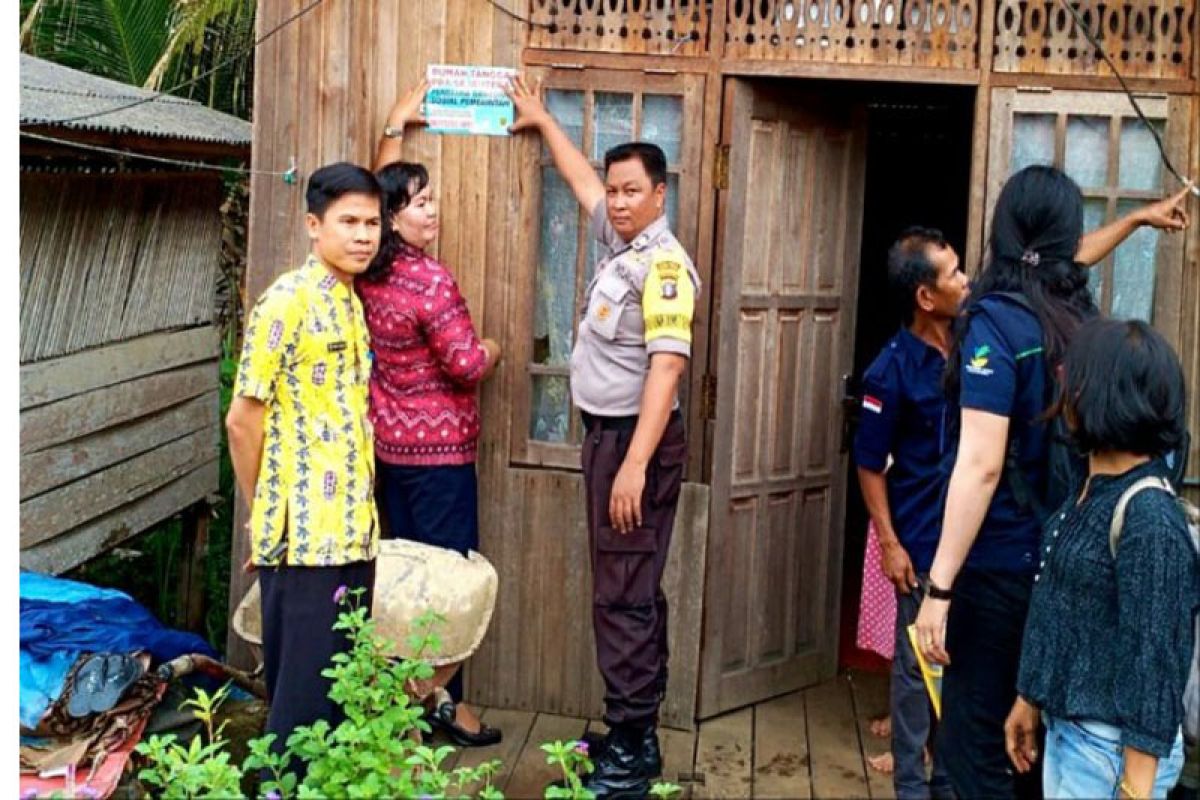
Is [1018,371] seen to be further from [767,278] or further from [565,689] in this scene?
[565,689]

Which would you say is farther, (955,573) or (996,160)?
(996,160)

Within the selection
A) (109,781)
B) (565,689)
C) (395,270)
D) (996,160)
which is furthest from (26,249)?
(996,160)

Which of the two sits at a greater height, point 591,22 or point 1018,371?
point 591,22

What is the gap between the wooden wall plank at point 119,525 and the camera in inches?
249

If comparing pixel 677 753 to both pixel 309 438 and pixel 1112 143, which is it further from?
pixel 1112 143

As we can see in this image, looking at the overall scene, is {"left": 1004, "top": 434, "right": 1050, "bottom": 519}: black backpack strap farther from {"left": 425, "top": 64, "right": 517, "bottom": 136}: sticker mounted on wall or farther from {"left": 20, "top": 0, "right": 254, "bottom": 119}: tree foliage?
{"left": 20, "top": 0, "right": 254, "bottom": 119}: tree foliage

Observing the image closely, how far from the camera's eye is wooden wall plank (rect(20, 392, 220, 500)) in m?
6.19

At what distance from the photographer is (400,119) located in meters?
5.74

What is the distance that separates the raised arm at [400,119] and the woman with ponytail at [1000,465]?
2.56 meters

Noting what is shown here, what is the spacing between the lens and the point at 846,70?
5621mm

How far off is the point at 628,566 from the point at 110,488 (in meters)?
2.82

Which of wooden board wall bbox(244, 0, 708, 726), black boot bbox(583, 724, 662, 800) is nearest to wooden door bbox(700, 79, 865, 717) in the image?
wooden board wall bbox(244, 0, 708, 726)

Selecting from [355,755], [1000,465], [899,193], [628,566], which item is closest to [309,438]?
[628,566]

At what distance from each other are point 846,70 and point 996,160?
0.62 meters
